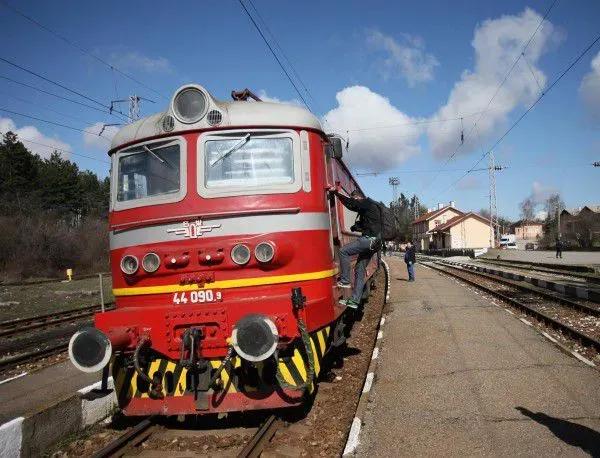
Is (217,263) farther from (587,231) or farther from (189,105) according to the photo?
(587,231)

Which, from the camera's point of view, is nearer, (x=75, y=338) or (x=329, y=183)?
(x=75, y=338)

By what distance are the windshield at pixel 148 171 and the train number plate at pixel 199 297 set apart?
123cm

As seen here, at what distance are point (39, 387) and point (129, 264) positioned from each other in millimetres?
3423

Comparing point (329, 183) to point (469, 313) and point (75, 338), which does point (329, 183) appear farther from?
point (469, 313)

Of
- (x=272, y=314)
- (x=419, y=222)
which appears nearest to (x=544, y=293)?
(x=272, y=314)

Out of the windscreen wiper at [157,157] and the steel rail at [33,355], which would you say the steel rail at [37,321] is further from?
the windscreen wiper at [157,157]

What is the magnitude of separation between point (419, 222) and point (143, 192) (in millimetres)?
96908

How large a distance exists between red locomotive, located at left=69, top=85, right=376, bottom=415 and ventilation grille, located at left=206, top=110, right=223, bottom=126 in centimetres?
1

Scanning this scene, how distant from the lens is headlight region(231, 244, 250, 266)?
5148mm

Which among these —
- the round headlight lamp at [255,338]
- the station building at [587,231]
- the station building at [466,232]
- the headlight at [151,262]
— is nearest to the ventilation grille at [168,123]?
the headlight at [151,262]

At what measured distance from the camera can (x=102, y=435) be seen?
17.8 feet

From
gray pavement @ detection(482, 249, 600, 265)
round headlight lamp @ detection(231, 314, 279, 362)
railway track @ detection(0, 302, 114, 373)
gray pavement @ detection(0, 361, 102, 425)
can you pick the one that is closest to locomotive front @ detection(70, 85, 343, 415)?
round headlight lamp @ detection(231, 314, 279, 362)

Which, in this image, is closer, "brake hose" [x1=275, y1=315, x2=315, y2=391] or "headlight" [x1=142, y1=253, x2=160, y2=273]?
"brake hose" [x1=275, y1=315, x2=315, y2=391]

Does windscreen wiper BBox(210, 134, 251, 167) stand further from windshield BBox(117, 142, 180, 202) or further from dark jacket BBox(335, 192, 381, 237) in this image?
dark jacket BBox(335, 192, 381, 237)
